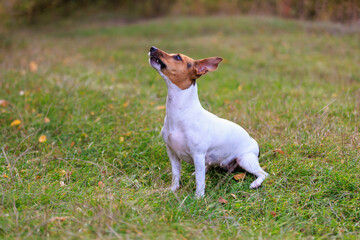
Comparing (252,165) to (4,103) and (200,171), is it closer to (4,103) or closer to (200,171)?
(200,171)

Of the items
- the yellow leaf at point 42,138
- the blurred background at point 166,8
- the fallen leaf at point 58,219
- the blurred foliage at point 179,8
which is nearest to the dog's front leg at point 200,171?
the fallen leaf at point 58,219

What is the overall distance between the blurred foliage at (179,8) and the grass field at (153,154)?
5.85m

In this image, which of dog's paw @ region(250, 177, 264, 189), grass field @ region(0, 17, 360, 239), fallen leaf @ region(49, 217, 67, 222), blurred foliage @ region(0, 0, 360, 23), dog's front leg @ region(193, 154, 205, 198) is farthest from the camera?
blurred foliage @ region(0, 0, 360, 23)

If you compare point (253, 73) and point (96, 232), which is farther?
point (253, 73)

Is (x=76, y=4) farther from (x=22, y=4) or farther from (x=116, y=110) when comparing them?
(x=116, y=110)

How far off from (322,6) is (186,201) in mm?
13778

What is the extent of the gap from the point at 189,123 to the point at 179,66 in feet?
1.61

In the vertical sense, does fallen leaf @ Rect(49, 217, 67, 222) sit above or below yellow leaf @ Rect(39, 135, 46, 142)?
above

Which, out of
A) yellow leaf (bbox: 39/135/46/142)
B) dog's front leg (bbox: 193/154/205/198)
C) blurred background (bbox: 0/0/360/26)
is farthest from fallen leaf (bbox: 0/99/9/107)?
blurred background (bbox: 0/0/360/26)

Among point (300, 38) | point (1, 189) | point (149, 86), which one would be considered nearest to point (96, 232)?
point (1, 189)

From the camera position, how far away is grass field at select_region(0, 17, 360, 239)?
257cm

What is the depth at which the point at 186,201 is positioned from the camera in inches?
116

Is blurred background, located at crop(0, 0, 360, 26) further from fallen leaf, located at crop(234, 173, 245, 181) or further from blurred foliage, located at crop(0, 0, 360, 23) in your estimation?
fallen leaf, located at crop(234, 173, 245, 181)

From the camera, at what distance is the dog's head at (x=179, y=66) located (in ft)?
9.64
